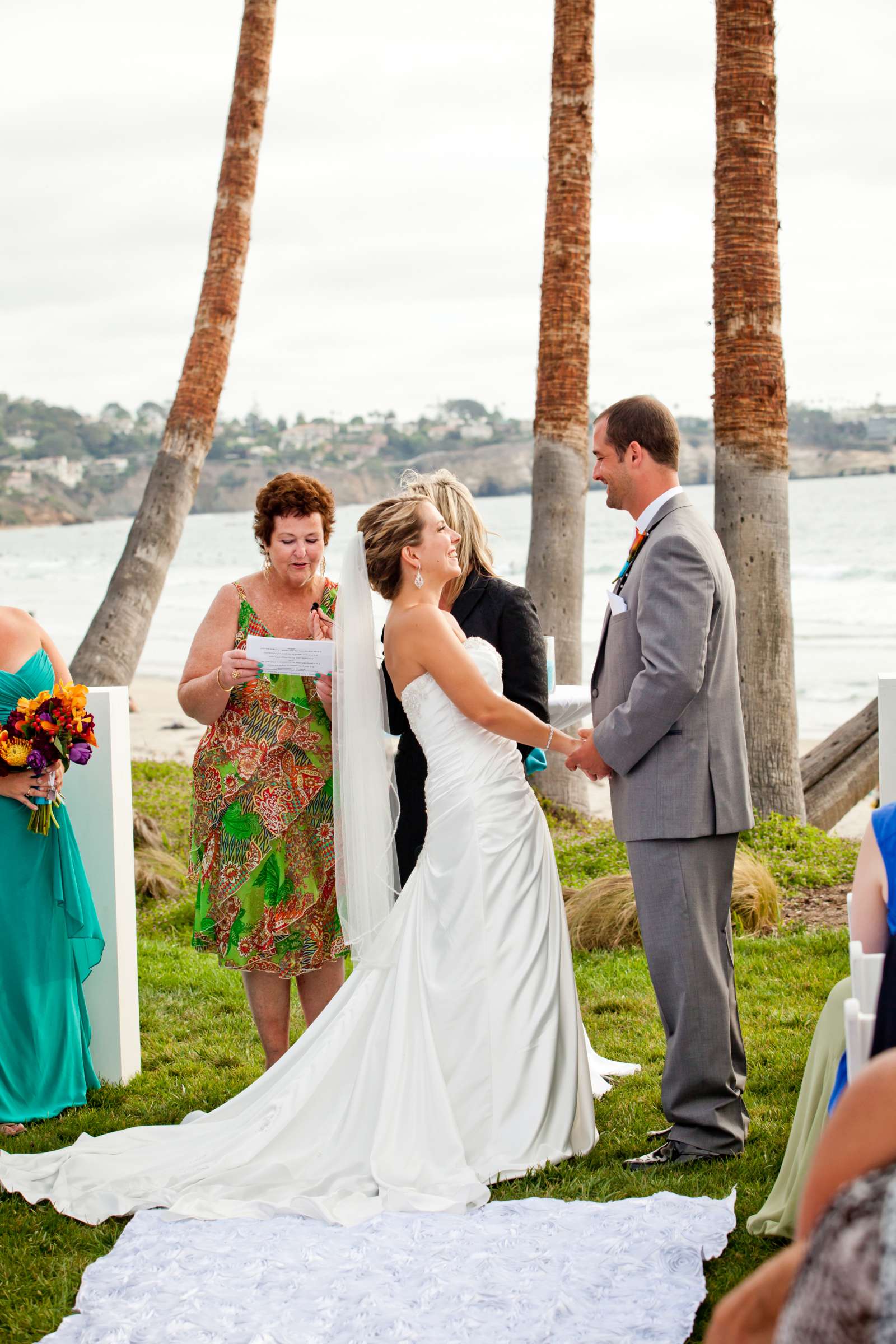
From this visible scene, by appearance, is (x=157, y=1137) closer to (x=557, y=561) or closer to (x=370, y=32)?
(x=557, y=561)

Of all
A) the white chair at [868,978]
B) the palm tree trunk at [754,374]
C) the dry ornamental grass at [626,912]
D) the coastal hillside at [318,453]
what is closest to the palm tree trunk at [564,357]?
the palm tree trunk at [754,374]

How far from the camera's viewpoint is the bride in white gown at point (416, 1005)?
156 inches

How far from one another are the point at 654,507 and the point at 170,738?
17.2 m

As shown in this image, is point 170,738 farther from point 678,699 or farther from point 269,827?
point 678,699

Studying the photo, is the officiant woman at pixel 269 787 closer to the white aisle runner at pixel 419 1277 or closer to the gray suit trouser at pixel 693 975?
the white aisle runner at pixel 419 1277

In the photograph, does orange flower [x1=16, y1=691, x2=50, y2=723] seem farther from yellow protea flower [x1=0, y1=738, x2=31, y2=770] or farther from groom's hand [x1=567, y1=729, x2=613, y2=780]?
groom's hand [x1=567, y1=729, x2=613, y2=780]

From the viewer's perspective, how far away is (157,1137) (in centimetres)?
432

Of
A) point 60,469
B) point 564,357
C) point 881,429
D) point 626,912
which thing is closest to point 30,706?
point 626,912

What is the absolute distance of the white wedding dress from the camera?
154 inches

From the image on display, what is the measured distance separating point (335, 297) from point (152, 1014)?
60504 mm

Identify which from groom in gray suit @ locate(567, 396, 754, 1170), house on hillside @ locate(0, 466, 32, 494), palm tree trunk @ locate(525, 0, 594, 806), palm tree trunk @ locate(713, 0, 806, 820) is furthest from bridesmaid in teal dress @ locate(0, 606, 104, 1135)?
house on hillside @ locate(0, 466, 32, 494)

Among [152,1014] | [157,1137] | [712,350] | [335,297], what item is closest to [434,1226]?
[157,1137]

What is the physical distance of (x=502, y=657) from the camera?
15.0 feet

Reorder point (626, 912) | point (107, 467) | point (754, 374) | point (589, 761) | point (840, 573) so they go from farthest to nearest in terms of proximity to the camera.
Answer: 1. point (107, 467)
2. point (840, 573)
3. point (754, 374)
4. point (626, 912)
5. point (589, 761)
